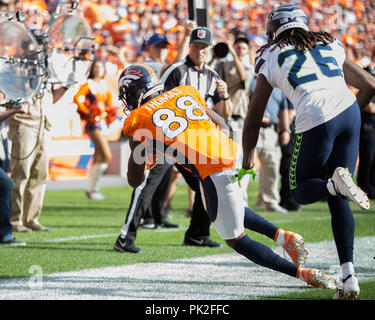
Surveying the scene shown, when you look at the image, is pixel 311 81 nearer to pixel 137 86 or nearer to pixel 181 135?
pixel 181 135

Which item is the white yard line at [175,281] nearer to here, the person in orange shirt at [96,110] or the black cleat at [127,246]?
the black cleat at [127,246]

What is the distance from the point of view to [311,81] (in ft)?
14.6

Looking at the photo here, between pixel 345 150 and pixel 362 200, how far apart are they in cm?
40

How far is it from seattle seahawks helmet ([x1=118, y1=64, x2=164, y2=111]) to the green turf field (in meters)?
1.63

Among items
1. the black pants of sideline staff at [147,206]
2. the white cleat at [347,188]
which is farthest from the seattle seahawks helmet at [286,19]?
the black pants of sideline staff at [147,206]

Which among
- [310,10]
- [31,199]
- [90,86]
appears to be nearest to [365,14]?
[310,10]

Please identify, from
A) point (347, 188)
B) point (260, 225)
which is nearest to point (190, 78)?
point (260, 225)

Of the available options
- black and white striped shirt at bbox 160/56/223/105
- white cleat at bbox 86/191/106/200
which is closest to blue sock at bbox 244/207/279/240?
black and white striped shirt at bbox 160/56/223/105

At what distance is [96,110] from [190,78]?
4391 mm

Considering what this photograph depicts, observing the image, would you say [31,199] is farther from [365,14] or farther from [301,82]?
[365,14]

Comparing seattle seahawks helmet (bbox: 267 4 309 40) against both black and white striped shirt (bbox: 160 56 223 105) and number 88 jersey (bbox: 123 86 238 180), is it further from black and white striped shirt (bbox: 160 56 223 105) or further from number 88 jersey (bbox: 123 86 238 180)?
black and white striped shirt (bbox: 160 56 223 105)

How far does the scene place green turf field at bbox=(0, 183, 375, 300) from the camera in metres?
5.98

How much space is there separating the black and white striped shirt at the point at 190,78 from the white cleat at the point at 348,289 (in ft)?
9.69
